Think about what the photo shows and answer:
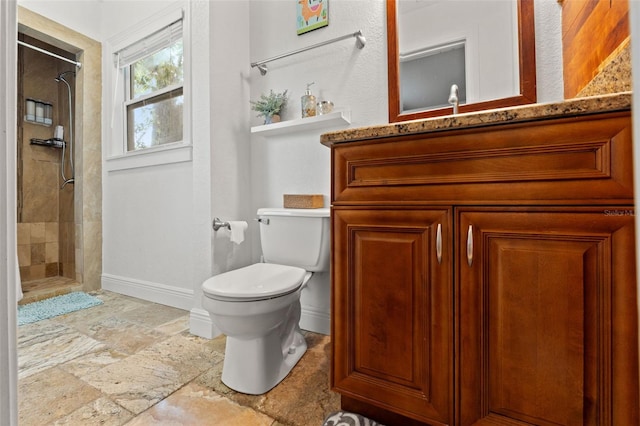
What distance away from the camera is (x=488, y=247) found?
2.56 ft

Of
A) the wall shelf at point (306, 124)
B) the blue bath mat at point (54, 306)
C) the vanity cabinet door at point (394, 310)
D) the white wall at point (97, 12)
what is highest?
the white wall at point (97, 12)

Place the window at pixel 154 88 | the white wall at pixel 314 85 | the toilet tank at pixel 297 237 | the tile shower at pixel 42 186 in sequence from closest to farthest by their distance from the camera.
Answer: the toilet tank at pixel 297 237, the white wall at pixel 314 85, the window at pixel 154 88, the tile shower at pixel 42 186

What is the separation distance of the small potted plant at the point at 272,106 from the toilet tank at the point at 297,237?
63 centimetres

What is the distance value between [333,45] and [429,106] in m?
0.71

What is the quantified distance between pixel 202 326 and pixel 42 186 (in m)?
2.40

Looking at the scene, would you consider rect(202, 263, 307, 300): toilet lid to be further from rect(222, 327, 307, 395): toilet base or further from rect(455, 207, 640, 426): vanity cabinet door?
rect(455, 207, 640, 426): vanity cabinet door

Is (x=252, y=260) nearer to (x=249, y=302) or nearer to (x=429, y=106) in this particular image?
(x=249, y=302)

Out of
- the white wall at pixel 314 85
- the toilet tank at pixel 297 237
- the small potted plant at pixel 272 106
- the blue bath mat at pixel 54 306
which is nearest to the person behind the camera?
the toilet tank at pixel 297 237

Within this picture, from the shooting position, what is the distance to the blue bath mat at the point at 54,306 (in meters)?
1.95

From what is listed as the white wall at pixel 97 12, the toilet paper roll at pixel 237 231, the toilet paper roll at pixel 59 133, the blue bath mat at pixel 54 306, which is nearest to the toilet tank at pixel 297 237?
the toilet paper roll at pixel 237 231

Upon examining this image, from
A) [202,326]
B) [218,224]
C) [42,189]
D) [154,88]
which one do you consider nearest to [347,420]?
[202,326]

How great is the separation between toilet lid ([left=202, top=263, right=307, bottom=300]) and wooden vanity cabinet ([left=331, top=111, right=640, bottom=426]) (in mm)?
288

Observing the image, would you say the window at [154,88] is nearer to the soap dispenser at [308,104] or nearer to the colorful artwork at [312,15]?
the colorful artwork at [312,15]

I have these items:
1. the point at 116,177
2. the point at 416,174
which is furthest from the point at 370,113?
the point at 116,177
